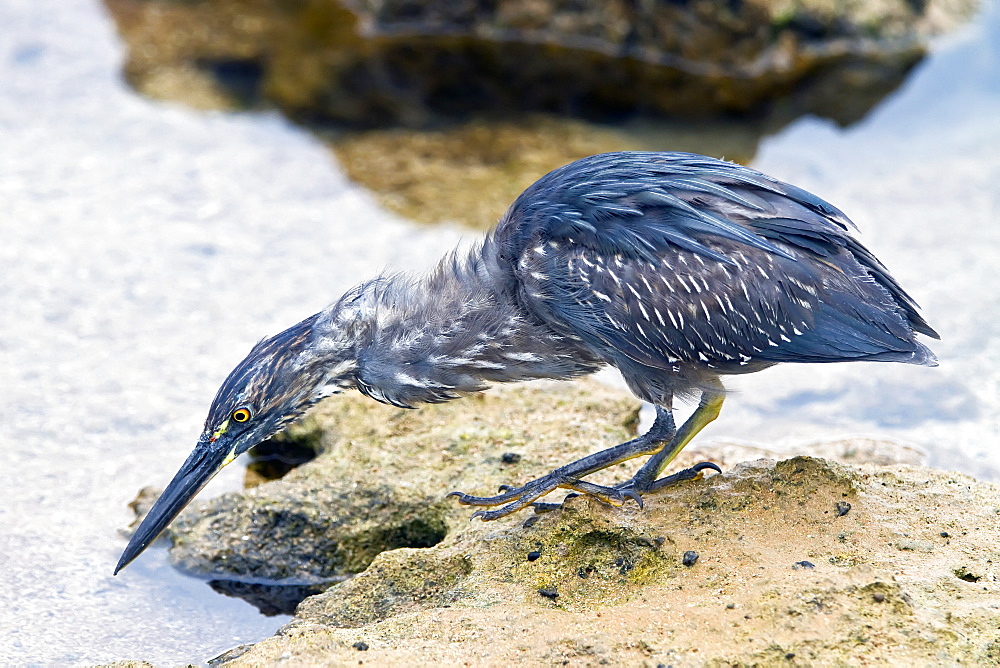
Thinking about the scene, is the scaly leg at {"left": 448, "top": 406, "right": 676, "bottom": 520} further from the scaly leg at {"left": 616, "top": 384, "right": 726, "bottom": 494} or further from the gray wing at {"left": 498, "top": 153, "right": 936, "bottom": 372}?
the gray wing at {"left": 498, "top": 153, "right": 936, "bottom": 372}

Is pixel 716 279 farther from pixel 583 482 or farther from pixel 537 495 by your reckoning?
pixel 537 495

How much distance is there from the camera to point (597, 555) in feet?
14.7

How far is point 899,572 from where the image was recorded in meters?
4.12

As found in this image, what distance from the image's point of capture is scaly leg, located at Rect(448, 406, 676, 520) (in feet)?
15.9

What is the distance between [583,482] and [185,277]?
384cm


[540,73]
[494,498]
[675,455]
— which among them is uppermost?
[540,73]

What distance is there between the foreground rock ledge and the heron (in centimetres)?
34

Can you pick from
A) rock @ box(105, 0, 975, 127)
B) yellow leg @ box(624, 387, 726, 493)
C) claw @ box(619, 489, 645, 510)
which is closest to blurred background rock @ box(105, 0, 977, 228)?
rock @ box(105, 0, 975, 127)

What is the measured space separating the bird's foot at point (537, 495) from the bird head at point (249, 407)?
90 cm

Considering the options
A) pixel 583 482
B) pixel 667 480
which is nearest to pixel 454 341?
pixel 583 482

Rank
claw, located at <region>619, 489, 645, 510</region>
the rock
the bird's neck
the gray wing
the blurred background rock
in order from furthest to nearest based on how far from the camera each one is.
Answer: the rock, the blurred background rock, the bird's neck, claw, located at <region>619, 489, 645, 510</region>, the gray wing

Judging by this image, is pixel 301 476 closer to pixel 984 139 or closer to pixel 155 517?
pixel 155 517

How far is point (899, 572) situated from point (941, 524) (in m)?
0.52

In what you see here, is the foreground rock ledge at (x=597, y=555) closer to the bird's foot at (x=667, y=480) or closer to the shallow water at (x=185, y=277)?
the bird's foot at (x=667, y=480)
